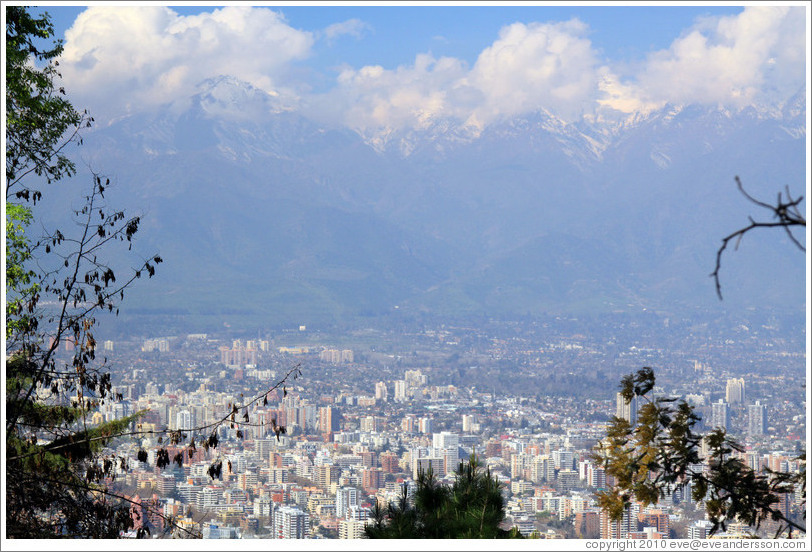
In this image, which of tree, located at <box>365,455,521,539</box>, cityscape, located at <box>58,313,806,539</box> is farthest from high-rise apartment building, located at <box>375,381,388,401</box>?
tree, located at <box>365,455,521,539</box>

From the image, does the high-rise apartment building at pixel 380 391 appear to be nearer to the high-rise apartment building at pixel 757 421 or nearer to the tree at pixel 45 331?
the high-rise apartment building at pixel 757 421

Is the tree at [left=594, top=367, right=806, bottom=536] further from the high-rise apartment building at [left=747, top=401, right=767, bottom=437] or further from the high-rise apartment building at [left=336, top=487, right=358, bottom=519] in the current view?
the high-rise apartment building at [left=747, top=401, right=767, bottom=437]

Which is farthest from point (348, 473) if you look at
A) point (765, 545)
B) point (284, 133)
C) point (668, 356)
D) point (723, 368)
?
point (284, 133)

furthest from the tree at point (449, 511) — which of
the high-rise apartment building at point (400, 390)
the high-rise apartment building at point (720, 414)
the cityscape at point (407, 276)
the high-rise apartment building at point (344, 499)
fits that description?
the high-rise apartment building at point (400, 390)

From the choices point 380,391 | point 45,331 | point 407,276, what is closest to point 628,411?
point 45,331

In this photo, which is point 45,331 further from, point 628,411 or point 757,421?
point 757,421

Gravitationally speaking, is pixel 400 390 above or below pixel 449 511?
above

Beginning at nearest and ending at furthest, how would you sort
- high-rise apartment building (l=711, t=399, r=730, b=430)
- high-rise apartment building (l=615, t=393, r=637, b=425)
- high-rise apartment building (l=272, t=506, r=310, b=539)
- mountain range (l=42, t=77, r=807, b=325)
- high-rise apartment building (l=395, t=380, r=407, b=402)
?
high-rise apartment building (l=615, t=393, r=637, b=425) → high-rise apartment building (l=272, t=506, r=310, b=539) → high-rise apartment building (l=711, t=399, r=730, b=430) → high-rise apartment building (l=395, t=380, r=407, b=402) → mountain range (l=42, t=77, r=807, b=325)
